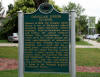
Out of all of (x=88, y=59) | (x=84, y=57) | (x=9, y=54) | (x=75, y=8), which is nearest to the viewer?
(x=88, y=59)

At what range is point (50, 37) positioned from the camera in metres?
6.68

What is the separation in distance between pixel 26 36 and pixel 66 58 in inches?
50.3

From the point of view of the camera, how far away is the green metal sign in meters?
6.66

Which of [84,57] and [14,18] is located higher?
[14,18]

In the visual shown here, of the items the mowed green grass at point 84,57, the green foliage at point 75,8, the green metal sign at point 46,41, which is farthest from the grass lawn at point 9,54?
the green foliage at point 75,8

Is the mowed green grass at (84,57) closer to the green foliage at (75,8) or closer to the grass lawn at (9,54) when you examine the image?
the grass lawn at (9,54)

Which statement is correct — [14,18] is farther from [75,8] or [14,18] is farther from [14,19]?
[75,8]

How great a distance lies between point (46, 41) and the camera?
22.0 feet

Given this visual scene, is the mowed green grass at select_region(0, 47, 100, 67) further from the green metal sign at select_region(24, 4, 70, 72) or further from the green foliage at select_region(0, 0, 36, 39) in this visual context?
the green foliage at select_region(0, 0, 36, 39)

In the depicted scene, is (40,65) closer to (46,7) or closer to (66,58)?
(66,58)

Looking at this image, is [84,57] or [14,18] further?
[14,18]

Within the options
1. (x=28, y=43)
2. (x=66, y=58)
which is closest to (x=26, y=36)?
(x=28, y=43)

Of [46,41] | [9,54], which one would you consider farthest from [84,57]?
[46,41]

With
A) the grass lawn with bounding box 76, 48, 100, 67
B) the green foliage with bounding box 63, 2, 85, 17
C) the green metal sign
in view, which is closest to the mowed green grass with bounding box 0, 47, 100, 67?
the grass lawn with bounding box 76, 48, 100, 67
